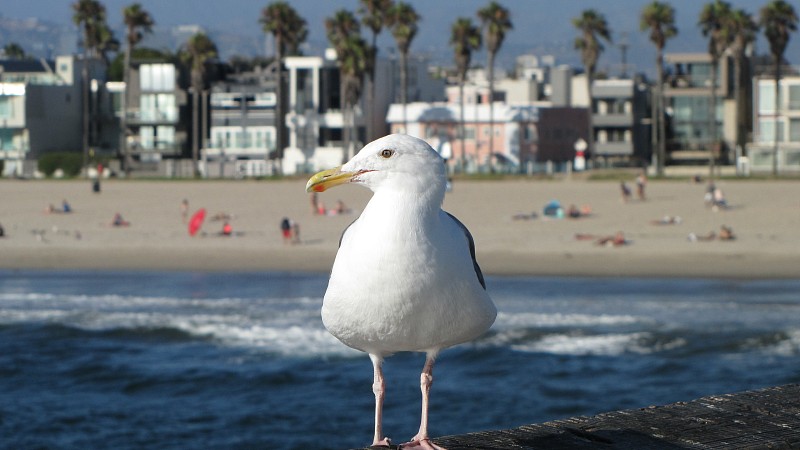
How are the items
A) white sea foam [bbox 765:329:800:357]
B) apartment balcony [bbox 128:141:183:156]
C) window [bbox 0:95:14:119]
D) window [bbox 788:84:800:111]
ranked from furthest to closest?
window [bbox 0:95:14:119] < apartment balcony [bbox 128:141:183:156] < window [bbox 788:84:800:111] < white sea foam [bbox 765:329:800:357]

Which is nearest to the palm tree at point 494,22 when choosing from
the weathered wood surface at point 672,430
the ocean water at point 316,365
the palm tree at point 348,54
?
the palm tree at point 348,54

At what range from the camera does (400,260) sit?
16.5ft

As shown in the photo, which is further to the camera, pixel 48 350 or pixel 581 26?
pixel 581 26

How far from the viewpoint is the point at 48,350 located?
76.3ft

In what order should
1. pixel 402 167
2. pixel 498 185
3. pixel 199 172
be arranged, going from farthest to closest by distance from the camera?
pixel 199 172
pixel 498 185
pixel 402 167

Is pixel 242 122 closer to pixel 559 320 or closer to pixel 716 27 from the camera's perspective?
pixel 716 27

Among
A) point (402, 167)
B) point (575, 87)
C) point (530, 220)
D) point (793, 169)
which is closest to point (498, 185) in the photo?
point (530, 220)

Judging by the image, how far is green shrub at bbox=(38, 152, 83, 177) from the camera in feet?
Result: 293

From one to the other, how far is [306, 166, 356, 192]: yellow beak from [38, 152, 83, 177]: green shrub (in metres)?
86.2

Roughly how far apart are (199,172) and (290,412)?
71437 millimetres

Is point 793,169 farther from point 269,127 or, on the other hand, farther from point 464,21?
point 269,127

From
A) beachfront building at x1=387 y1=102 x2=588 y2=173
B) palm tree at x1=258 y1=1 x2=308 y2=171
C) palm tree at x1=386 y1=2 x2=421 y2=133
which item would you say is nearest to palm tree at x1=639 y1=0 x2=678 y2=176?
beachfront building at x1=387 y1=102 x2=588 y2=173

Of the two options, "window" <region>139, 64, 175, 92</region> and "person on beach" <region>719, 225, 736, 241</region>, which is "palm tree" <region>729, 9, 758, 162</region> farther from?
"person on beach" <region>719, 225, 736, 241</region>

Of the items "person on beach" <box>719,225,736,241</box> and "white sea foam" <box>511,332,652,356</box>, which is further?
"person on beach" <box>719,225,736,241</box>
